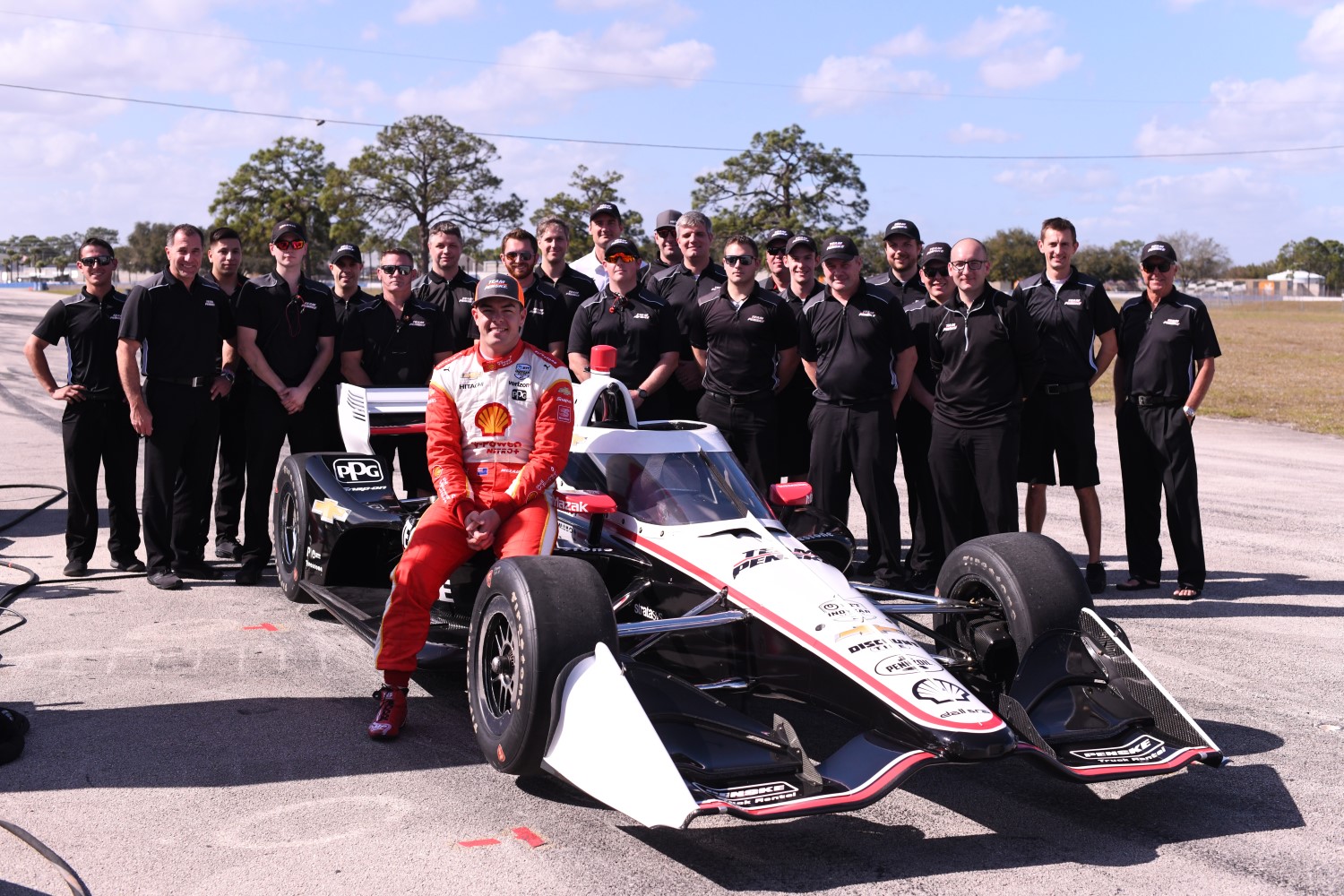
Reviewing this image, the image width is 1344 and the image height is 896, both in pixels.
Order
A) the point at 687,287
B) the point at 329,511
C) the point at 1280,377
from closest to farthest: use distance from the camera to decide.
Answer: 1. the point at 329,511
2. the point at 687,287
3. the point at 1280,377

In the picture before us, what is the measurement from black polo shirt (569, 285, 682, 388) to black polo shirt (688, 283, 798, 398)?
0.31m

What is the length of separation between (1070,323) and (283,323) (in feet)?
17.6

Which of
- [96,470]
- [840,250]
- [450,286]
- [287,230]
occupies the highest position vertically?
[287,230]

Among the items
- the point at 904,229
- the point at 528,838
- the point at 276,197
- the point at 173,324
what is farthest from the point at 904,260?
the point at 276,197

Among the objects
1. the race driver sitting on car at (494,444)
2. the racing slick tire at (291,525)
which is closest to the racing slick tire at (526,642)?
the race driver sitting on car at (494,444)

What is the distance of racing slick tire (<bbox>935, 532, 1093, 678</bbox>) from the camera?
532 centimetres

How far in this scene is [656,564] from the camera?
19.1 ft

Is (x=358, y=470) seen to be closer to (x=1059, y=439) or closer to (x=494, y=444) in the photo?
(x=494, y=444)

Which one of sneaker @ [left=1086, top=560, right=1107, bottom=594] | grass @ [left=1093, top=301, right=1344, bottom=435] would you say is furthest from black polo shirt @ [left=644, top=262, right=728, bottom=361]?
grass @ [left=1093, top=301, right=1344, bottom=435]

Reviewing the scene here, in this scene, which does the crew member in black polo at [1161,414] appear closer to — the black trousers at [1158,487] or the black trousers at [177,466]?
the black trousers at [1158,487]

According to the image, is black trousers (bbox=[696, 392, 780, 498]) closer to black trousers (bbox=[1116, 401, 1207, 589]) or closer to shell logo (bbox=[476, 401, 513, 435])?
black trousers (bbox=[1116, 401, 1207, 589])

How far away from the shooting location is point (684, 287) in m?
9.23

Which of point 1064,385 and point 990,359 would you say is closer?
point 990,359

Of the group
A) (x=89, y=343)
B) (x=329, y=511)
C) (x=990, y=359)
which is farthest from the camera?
(x=89, y=343)
